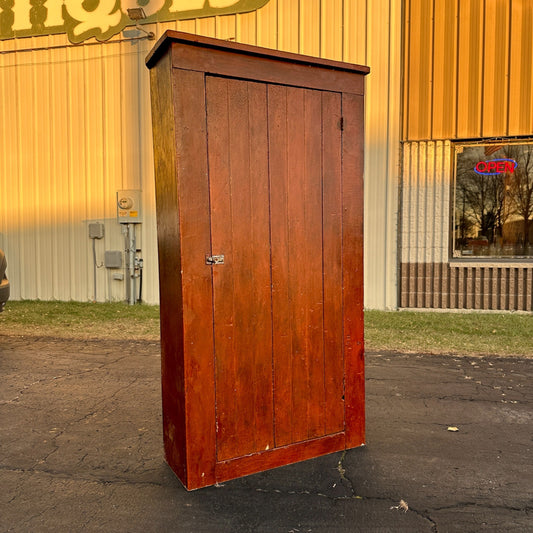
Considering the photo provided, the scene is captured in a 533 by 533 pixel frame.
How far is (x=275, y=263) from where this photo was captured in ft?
10.2

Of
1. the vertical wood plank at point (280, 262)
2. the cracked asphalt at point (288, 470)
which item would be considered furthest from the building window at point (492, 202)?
the vertical wood plank at point (280, 262)

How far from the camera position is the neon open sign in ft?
29.3

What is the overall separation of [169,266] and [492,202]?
25.5 ft

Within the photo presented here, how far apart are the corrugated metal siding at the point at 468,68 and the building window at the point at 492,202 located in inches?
18.8

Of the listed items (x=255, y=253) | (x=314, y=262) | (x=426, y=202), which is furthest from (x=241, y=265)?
(x=426, y=202)

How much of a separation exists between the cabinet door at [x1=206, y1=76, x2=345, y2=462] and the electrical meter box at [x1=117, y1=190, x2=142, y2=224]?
756 cm

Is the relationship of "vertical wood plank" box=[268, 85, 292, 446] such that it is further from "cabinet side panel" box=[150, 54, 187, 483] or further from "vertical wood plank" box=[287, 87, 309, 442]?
"cabinet side panel" box=[150, 54, 187, 483]

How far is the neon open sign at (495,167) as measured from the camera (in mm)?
8938

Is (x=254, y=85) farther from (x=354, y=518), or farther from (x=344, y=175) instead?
(x=354, y=518)

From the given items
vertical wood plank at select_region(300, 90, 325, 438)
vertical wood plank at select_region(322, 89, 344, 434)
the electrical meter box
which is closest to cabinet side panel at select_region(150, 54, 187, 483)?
vertical wood plank at select_region(300, 90, 325, 438)

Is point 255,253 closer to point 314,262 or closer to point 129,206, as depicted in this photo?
point 314,262

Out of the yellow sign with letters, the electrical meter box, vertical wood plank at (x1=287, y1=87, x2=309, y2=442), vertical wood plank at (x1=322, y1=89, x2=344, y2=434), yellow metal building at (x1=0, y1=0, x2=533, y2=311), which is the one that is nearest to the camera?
vertical wood plank at (x1=287, y1=87, x2=309, y2=442)

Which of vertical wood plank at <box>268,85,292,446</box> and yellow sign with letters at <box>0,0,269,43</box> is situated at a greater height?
yellow sign with letters at <box>0,0,269,43</box>

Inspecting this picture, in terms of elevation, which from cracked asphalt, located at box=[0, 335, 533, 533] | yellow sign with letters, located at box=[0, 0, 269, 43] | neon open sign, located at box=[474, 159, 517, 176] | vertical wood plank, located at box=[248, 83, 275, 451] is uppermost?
yellow sign with letters, located at box=[0, 0, 269, 43]
